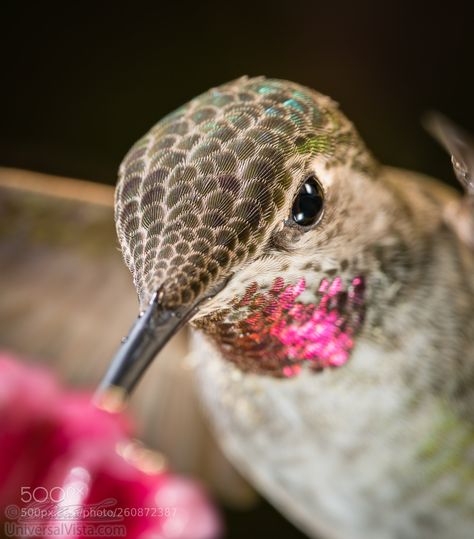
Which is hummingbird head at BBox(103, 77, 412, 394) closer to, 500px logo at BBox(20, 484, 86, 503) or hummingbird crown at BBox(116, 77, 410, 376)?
hummingbird crown at BBox(116, 77, 410, 376)

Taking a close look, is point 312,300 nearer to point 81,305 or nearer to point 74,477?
point 74,477

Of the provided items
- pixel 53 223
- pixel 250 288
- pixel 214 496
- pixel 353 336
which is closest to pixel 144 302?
pixel 250 288

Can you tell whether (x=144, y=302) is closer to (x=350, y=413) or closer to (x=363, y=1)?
(x=350, y=413)

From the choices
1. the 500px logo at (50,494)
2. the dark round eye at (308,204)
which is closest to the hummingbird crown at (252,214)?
the dark round eye at (308,204)

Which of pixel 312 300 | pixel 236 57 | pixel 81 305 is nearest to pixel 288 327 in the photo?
pixel 312 300

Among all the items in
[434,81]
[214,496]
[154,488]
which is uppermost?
[434,81]

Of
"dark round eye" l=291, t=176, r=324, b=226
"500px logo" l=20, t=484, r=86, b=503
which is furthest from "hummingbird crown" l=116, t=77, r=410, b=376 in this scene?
"500px logo" l=20, t=484, r=86, b=503
